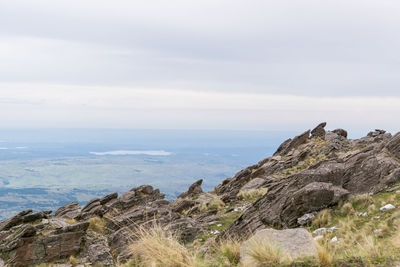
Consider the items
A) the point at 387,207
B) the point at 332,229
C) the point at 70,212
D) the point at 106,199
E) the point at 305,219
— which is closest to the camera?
the point at 332,229

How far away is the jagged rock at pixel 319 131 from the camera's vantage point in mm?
51938

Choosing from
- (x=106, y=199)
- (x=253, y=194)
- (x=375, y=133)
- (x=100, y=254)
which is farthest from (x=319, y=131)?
(x=100, y=254)

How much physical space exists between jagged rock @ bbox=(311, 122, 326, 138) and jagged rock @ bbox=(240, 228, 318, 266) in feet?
151

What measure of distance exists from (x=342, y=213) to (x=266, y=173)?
79.0 ft

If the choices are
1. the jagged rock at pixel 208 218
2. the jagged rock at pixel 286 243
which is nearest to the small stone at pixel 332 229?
the jagged rock at pixel 286 243

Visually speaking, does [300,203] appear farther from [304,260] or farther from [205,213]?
[205,213]

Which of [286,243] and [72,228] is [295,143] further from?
[286,243]

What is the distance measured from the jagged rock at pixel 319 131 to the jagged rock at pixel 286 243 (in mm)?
46000

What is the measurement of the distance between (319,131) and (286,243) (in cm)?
4818

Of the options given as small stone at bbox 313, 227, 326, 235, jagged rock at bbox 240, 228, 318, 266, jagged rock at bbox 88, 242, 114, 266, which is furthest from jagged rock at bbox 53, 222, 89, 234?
jagged rock at bbox 240, 228, 318, 266

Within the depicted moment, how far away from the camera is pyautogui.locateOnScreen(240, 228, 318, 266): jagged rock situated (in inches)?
277

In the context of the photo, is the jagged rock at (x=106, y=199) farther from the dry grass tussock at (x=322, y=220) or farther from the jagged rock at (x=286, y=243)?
the jagged rock at (x=286, y=243)

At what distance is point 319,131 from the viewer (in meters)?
52.6

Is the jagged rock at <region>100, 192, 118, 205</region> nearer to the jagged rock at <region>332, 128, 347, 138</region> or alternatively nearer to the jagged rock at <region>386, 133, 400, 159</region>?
the jagged rock at <region>386, 133, 400, 159</region>
